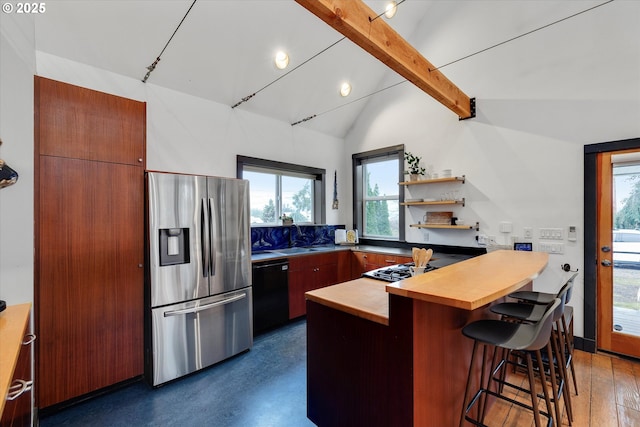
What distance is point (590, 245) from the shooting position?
2895mm

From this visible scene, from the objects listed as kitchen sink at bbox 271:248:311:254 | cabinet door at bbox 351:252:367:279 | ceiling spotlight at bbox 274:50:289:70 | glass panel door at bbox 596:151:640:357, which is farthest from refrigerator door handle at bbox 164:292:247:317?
glass panel door at bbox 596:151:640:357

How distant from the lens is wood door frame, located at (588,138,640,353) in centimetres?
287

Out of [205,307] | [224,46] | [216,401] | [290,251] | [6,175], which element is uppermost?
[224,46]

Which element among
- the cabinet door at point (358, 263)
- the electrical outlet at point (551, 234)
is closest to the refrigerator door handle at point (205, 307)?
the cabinet door at point (358, 263)

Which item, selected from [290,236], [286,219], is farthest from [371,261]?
[286,219]

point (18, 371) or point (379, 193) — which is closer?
point (18, 371)

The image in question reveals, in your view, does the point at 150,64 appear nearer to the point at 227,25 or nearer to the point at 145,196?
the point at 227,25

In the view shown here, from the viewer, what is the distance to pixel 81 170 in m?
2.15

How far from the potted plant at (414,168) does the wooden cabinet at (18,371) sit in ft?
13.2

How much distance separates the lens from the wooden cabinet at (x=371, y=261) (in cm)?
375

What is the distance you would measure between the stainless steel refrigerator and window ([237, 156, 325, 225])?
1037 mm

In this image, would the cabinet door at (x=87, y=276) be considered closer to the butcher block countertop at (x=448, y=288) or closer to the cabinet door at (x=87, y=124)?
the cabinet door at (x=87, y=124)

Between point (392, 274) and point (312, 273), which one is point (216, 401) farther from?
point (312, 273)

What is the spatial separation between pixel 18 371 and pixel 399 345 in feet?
5.48
